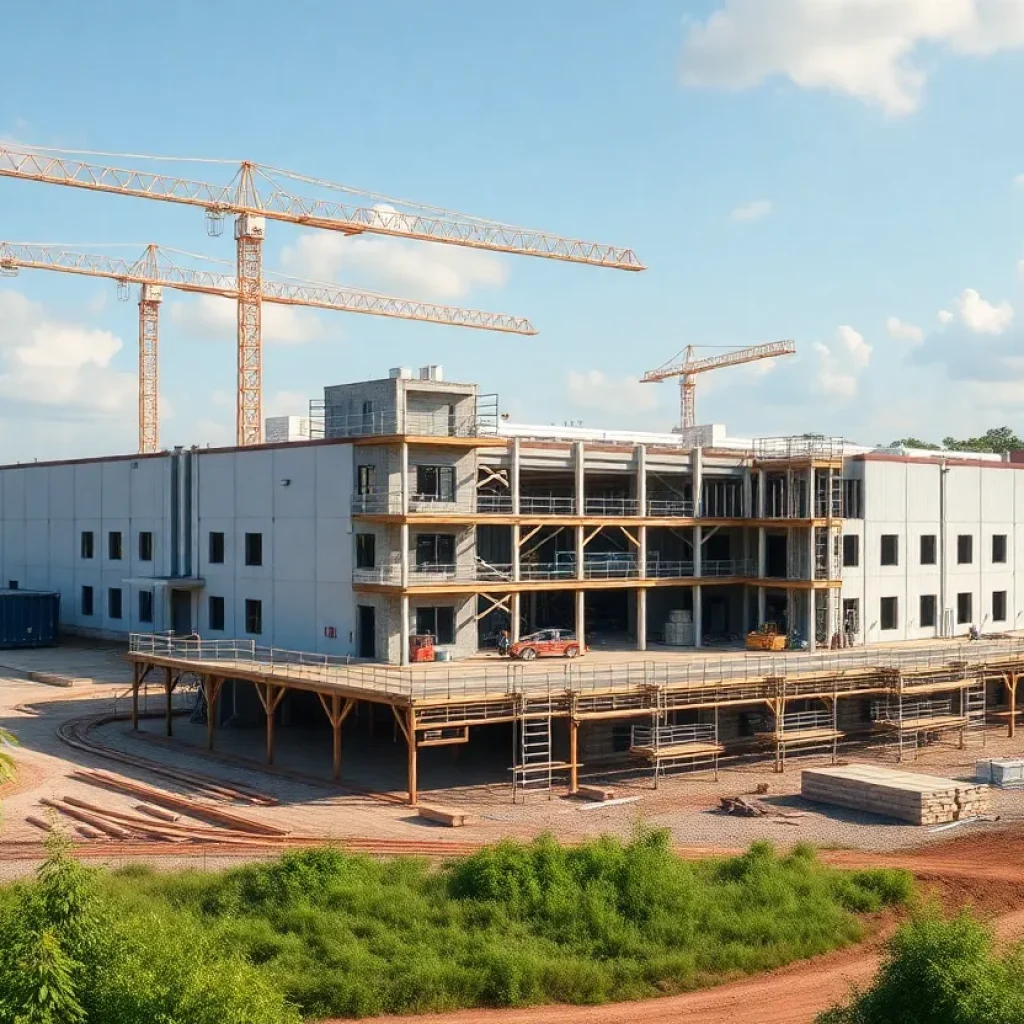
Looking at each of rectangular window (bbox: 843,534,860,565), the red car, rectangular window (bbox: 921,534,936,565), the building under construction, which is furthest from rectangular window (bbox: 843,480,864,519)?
the red car

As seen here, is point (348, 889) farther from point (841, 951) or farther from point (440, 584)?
point (440, 584)

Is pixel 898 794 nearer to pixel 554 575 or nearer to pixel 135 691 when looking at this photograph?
pixel 554 575

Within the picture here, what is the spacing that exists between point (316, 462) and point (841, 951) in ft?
94.6

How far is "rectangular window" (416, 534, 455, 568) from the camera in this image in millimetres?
47656

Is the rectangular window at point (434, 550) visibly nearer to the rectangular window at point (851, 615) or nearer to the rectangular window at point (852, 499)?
the rectangular window at point (851, 615)

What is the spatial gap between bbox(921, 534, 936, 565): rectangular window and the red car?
703 inches

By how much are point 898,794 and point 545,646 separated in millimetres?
16713

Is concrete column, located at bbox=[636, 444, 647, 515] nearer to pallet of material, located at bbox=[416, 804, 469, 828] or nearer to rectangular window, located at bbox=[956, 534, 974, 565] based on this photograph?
rectangular window, located at bbox=[956, 534, 974, 565]

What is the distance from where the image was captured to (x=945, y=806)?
36.4 metres

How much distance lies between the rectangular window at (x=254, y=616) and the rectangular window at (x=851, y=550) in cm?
2481

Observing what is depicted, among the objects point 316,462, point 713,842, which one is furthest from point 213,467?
point 713,842

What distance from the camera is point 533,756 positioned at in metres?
39.6

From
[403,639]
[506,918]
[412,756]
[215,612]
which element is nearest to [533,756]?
[412,756]

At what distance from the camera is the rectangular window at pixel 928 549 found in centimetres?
5825
